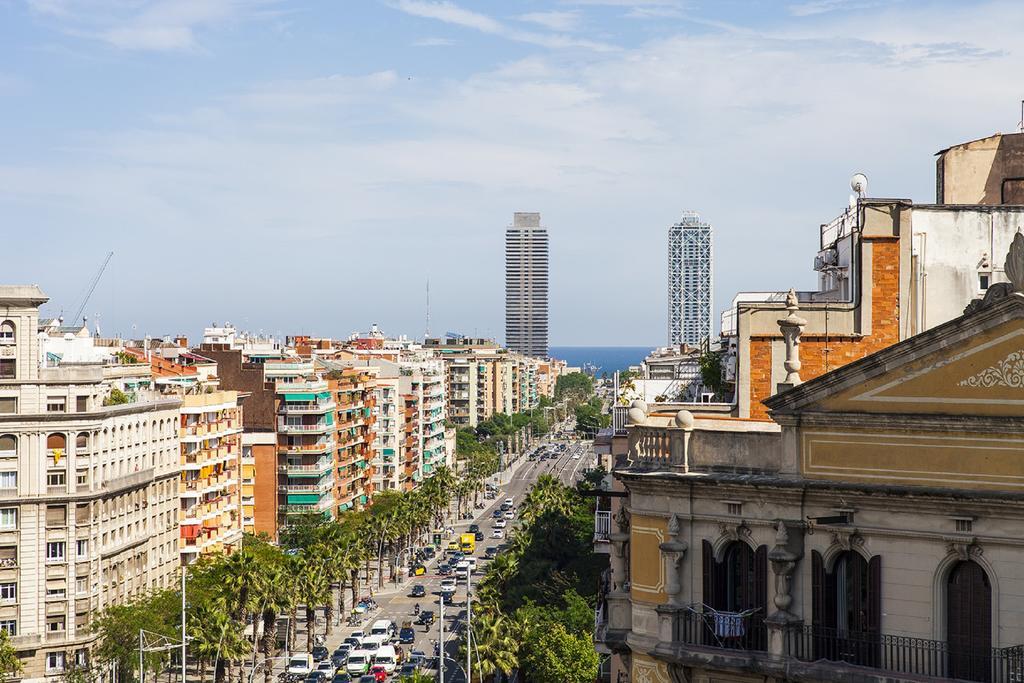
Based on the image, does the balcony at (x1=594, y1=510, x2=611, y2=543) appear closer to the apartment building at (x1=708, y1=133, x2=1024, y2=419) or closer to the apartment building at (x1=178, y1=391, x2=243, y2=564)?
the apartment building at (x1=708, y1=133, x2=1024, y2=419)

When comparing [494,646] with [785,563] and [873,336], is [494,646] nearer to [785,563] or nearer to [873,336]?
[873,336]

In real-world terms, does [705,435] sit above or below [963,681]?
above

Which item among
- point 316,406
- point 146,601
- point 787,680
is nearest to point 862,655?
point 787,680

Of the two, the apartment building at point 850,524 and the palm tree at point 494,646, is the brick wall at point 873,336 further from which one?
the palm tree at point 494,646

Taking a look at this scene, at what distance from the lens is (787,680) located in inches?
1074

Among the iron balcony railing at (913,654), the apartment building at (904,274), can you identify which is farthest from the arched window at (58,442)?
the iron balcony railing at (913,654)

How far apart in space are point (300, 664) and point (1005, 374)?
65.4 meters

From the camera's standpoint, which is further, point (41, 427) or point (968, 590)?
point (41, 427)

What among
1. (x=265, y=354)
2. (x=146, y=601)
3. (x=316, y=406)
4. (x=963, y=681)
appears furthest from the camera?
(x=265, y=354)

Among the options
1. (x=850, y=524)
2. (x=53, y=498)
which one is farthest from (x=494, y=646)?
(x=850, y=524)

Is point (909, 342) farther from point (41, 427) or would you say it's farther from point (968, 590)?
point (41, 427)

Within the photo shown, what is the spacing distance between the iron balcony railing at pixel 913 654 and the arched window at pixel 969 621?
2cm

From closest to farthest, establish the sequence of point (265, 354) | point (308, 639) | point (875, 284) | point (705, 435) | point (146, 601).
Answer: point (705, 435), point (875, 284), point (146, 601), point (308, 639), point (265, 354)

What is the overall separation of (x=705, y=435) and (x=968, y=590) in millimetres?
5763
